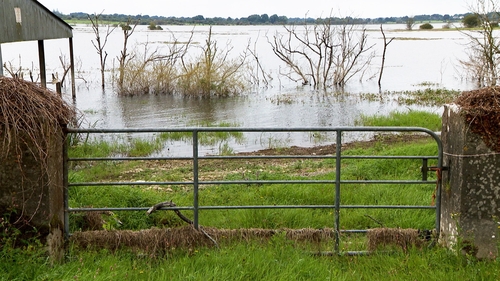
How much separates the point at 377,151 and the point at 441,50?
2205 inches

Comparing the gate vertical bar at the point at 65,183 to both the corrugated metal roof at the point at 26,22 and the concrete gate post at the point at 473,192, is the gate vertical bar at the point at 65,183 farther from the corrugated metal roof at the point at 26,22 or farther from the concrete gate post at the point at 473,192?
the corrugated metal roof at the point at 26,22

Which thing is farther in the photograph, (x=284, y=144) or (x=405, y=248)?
(x=284, y=144)

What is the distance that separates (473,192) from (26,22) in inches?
512

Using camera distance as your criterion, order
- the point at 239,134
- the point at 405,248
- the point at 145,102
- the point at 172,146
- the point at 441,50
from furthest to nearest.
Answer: the point at 441,50 < the point at 145,102 < the point at 239,134 < the point at 172,146 < the point at 405,248

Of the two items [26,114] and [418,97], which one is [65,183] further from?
[418,97]

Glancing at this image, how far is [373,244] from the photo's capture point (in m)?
6.13

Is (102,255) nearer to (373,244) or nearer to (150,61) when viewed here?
(373,244)

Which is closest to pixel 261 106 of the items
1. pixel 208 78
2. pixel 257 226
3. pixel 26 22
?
pixel 208 78

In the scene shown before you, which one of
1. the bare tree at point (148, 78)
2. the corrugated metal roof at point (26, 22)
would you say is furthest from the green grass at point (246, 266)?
the bare tree at point (148, 78)

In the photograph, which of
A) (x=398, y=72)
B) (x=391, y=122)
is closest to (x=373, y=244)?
(x=391, y=122)

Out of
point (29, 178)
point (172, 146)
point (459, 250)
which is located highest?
point (29, 178)

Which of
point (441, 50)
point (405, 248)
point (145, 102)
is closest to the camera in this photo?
point (405, 248)

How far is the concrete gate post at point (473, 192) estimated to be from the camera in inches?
219

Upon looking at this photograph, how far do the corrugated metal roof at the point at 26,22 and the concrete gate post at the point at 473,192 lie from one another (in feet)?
36.5
